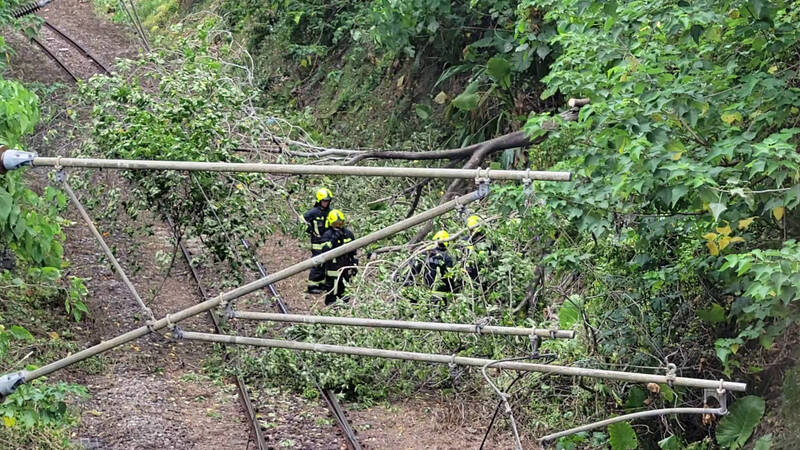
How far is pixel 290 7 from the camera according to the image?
24.1 metres

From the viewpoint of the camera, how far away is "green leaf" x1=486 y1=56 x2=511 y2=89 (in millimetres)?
15844

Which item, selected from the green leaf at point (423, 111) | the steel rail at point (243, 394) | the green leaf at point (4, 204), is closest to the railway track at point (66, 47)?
the green leaf at point (423, 111)

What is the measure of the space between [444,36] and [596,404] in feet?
30.3

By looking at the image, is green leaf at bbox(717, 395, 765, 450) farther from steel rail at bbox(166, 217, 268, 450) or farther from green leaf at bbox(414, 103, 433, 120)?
green leaf at bbox(414, 103, 433, 120)

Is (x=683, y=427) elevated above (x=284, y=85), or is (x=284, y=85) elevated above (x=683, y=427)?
Result: (x=683, y=427)

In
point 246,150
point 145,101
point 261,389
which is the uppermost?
point 145,101

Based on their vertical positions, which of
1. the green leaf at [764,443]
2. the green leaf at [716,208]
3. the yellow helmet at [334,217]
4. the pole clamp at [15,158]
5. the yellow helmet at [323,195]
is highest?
the pole clamp at [15,158]

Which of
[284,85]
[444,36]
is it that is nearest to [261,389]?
[444,36]

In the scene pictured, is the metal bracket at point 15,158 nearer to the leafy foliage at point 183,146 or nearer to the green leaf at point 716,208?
the green leaf at point 716,208

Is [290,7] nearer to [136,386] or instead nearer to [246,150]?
[246,150]

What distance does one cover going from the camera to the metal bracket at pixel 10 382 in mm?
6934

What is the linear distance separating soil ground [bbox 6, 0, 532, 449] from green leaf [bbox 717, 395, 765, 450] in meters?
2.53

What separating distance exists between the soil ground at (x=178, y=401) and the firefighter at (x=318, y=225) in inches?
10.9

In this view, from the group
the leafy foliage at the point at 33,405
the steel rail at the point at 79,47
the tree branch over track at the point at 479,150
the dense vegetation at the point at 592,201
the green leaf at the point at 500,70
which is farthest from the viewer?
the steel rail at the point at 79,47
